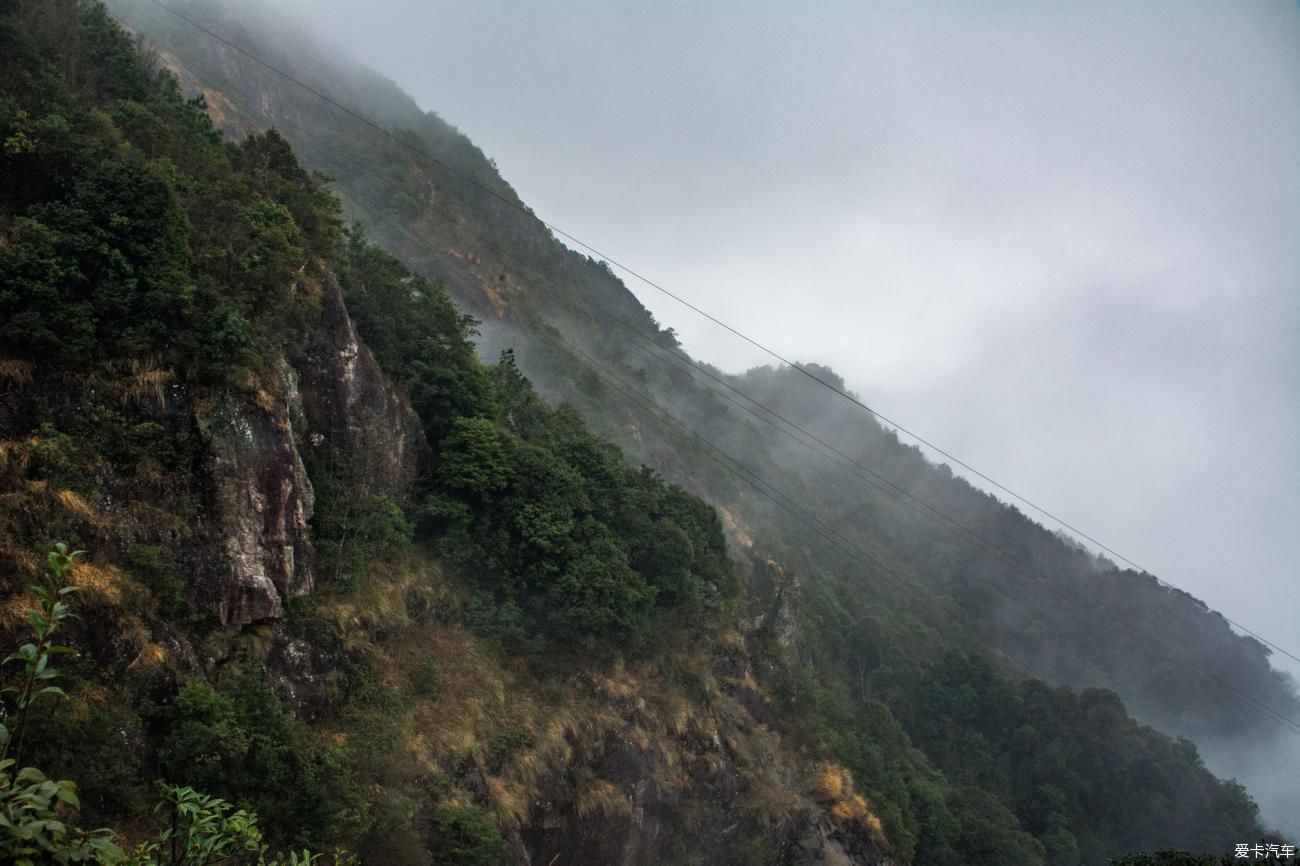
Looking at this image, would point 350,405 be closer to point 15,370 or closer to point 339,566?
point 339,566

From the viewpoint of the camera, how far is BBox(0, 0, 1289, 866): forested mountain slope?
39.3 feet

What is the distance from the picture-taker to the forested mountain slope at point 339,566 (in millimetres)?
11992

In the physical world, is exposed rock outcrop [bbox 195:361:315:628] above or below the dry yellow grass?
below

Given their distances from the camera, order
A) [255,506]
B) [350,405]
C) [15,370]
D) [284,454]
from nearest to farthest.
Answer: [15,370] → [255,506] → [284,454] → [350,405]

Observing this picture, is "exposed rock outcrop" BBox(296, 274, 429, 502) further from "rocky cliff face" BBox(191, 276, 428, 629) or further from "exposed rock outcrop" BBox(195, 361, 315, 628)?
"exposed rock outcrop" BBox(195, 361, 315, 628)

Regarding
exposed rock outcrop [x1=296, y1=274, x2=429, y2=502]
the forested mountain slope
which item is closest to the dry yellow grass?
the forested mountain slope

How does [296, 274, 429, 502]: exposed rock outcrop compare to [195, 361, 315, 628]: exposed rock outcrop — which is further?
[296, 274, 429, 502]: exposed rock outcrop

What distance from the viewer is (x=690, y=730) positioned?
86.7 ft

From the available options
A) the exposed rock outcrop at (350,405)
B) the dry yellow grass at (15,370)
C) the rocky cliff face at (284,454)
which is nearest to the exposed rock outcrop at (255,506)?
the rocky cliff face at (284,454)

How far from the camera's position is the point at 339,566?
17.4 m

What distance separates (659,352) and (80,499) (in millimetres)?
69592

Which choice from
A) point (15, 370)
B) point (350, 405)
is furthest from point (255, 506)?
point (350, 405)

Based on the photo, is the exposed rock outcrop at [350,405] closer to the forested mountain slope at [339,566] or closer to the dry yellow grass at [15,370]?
the forested mountain slope at [339,566]

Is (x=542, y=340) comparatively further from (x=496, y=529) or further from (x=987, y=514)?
(x=987, y=514)
